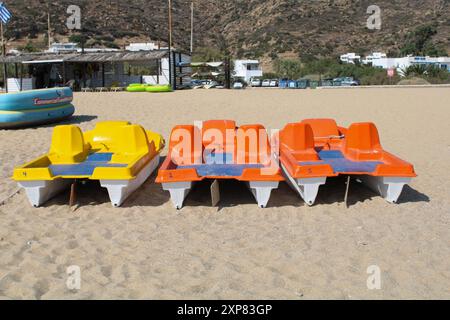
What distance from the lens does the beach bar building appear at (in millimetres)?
24938

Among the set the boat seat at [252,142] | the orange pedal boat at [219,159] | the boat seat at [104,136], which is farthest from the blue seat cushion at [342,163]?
the boat seat at [104,136]

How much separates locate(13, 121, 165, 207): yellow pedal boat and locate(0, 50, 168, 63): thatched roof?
18654 millimetres

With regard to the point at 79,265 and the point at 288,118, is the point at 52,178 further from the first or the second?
the point at 288,118

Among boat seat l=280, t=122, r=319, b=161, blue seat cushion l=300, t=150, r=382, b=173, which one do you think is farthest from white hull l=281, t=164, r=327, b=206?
boat seat l=280, t=122, r=319, b=161

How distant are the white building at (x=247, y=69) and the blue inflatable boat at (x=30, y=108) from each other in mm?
35765

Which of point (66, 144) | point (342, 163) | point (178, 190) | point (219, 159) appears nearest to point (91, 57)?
point (66, 144)

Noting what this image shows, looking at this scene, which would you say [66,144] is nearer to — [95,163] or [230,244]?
[95,163]

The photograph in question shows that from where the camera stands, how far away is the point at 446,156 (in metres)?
7.49

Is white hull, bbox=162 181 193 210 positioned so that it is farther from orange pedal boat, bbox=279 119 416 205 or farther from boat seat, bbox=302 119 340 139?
boat seat, bbox=302 119 340 139

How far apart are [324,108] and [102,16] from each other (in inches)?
1756

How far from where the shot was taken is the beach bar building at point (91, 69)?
24.9 meters

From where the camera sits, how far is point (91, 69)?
27062mm

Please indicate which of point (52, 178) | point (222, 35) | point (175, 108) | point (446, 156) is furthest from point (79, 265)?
point (222, 35)

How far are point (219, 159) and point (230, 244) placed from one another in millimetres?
1988
